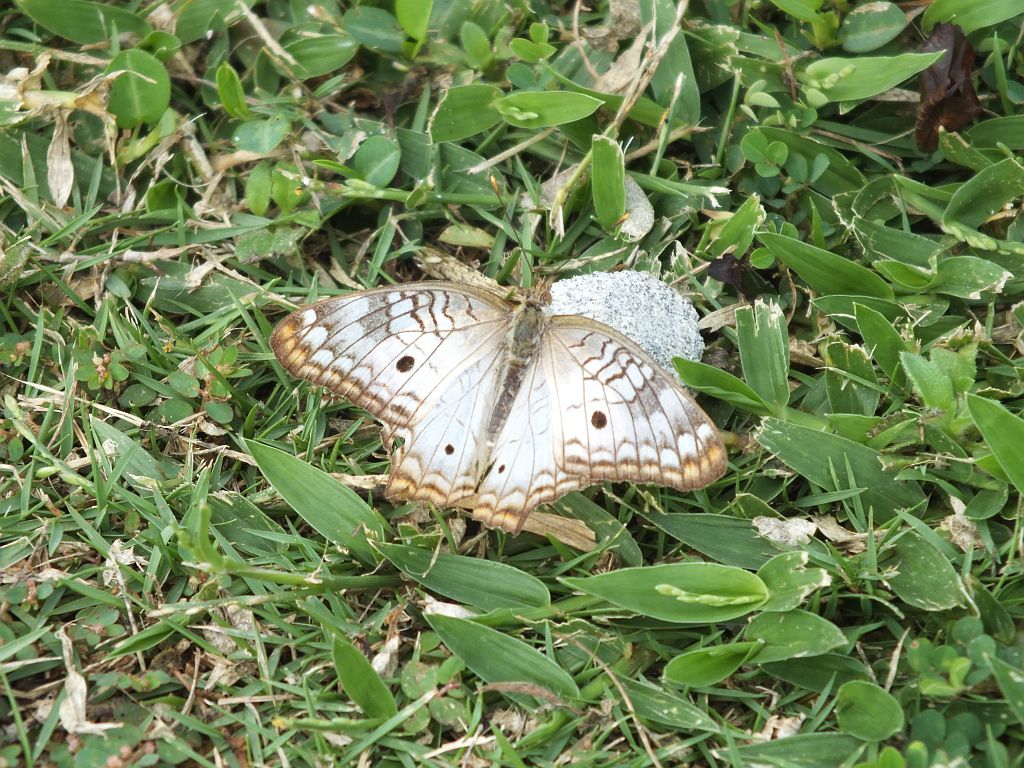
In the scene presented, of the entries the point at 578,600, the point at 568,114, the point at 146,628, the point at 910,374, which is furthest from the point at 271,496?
the point at 910,374

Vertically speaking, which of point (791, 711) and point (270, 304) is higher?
point (270, 304)

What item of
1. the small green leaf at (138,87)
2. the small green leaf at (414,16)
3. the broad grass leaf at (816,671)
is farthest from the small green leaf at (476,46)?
the broad grass leaf at (816,671)

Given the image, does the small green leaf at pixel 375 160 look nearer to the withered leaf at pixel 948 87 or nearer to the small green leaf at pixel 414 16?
the small green leaf at pixel 414 16

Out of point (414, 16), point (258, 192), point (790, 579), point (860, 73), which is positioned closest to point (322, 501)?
point (258, 192)

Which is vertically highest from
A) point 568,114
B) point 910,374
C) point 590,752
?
point 568,114

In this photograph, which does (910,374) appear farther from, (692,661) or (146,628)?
(146,628)

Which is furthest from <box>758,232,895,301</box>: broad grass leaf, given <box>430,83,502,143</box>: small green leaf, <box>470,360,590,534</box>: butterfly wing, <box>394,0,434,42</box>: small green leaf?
Answer: <box>394,0,434,42</box>: small green leaf
